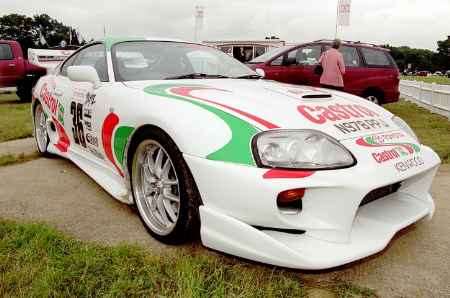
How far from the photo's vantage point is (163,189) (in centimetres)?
237

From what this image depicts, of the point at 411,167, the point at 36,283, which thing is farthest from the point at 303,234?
the point at 36,283

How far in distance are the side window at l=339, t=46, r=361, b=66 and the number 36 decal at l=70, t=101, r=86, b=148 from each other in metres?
6.02

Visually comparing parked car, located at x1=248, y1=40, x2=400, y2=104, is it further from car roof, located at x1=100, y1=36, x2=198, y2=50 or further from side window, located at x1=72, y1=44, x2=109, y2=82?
car roof, located at x1=100, y1=36, x2=198, y2=50

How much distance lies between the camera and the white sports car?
1.81 meters

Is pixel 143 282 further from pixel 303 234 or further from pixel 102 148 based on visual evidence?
pixel 102 148

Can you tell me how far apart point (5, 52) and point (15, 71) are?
585 mm

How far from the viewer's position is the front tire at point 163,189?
2.06 meters

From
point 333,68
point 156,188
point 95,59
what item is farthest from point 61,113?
point 333,68

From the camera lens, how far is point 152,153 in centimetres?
243

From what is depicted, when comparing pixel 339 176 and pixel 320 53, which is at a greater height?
pixel 320 53

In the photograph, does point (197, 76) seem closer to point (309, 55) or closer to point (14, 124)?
point (14, 124)

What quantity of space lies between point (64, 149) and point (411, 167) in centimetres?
290

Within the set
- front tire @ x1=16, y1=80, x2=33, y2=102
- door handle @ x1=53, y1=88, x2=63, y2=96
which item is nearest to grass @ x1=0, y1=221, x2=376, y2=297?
door handle @ x1=53, y1=88, x2=63, y2=96

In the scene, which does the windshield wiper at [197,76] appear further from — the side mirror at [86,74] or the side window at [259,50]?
the side window at [259,50]
